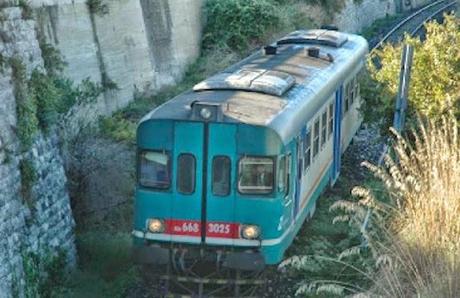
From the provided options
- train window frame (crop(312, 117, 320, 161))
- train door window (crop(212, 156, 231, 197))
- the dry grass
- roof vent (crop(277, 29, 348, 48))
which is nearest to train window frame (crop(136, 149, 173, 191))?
Result: train door window (crop(212, 156, 231, 197))

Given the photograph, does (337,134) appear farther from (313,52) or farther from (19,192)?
(19,192)

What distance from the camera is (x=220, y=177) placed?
10.1 m

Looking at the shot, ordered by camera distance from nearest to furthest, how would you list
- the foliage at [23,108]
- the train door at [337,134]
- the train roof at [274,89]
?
1. the train roof at [274,89]
2. the foliage at [23,108]
3. the train door at [337,134]

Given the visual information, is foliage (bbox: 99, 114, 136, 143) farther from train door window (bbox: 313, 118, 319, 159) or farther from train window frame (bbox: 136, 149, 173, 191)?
train window frame (bbox: 136, 149, 173, 191)

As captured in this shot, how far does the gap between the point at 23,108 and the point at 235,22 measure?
1340 centimetres

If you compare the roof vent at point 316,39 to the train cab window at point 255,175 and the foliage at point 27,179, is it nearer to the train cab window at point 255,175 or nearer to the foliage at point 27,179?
the train cab window at point 255,175

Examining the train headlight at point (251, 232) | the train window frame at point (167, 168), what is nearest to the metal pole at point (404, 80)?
the train headlight at point (251, 232)

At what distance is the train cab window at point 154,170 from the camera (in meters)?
10.2

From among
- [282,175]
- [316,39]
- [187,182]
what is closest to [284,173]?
[282,175]

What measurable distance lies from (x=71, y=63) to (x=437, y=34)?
7052mm

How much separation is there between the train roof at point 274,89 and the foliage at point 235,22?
25.7 feet

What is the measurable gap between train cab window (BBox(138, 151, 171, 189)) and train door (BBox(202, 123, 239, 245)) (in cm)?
55

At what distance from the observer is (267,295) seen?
10719 millimetres

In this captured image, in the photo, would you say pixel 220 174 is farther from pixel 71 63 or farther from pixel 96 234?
pixel 71 63
